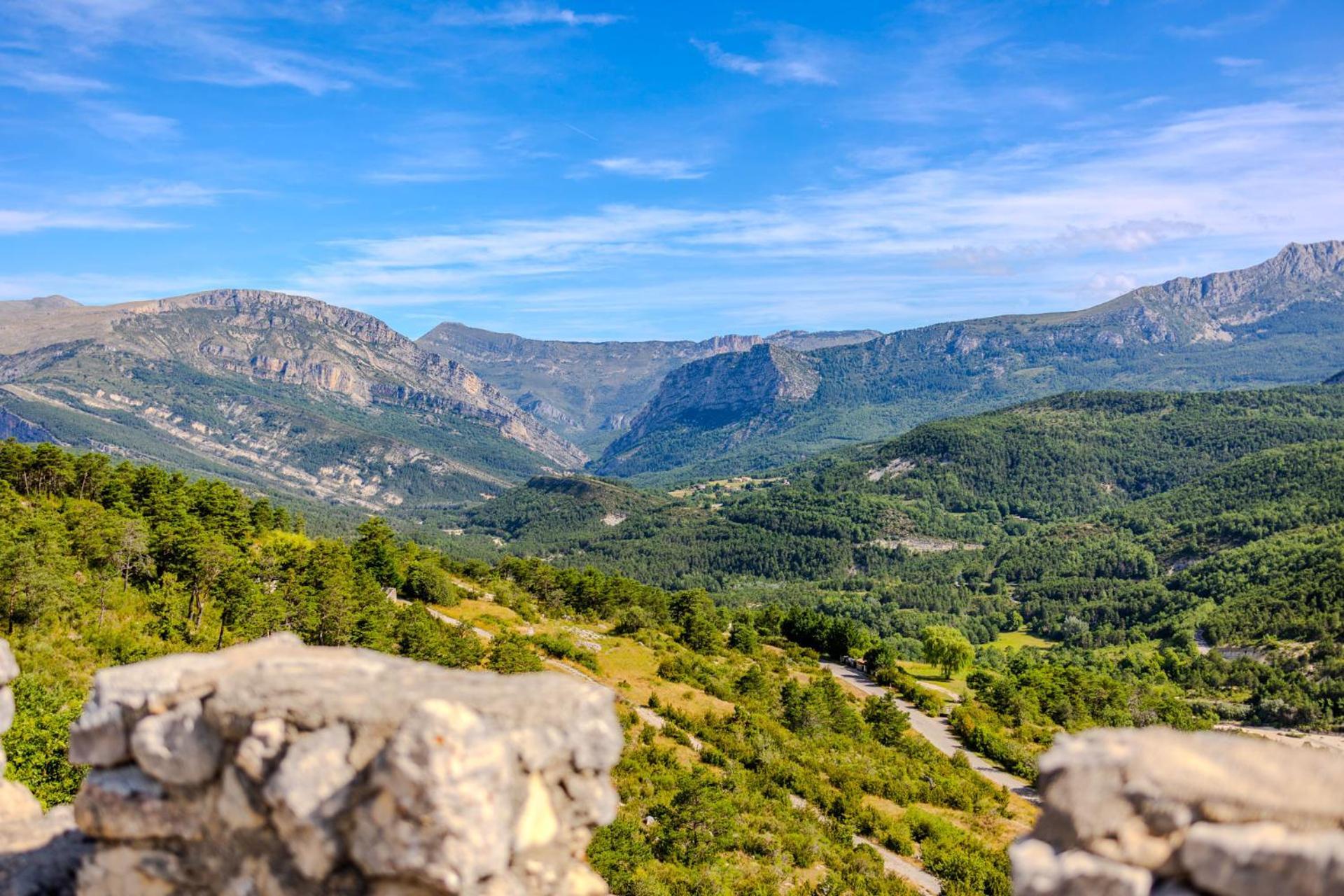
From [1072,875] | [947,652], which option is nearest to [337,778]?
[1072,875]

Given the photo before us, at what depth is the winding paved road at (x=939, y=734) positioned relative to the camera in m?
46.1

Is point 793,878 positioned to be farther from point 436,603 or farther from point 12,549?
point 436,603

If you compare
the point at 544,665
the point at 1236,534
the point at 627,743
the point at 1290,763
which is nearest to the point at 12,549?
the point at 544,665

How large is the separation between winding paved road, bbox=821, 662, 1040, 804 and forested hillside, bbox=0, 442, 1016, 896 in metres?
2.92

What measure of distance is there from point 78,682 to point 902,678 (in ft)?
204

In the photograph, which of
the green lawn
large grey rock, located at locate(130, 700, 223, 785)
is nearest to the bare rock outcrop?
large grey rock, located at locate(130, 700, 223, 785)

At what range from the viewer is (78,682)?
26109 mm

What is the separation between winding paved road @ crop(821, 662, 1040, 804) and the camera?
46.1m

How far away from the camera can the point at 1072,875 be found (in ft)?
18.7

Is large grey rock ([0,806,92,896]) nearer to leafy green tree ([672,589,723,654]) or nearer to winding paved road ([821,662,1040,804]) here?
winding paved road ([821,662,1040,804])

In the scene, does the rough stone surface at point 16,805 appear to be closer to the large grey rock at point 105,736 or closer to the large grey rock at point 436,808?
the large grey rock at point 105,736

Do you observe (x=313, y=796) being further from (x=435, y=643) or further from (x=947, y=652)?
(x=947, y=652)

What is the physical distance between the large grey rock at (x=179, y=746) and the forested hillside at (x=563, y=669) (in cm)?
1694

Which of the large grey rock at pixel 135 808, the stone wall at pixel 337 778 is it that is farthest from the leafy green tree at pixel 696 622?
the large grey rock at pixel 135 808
